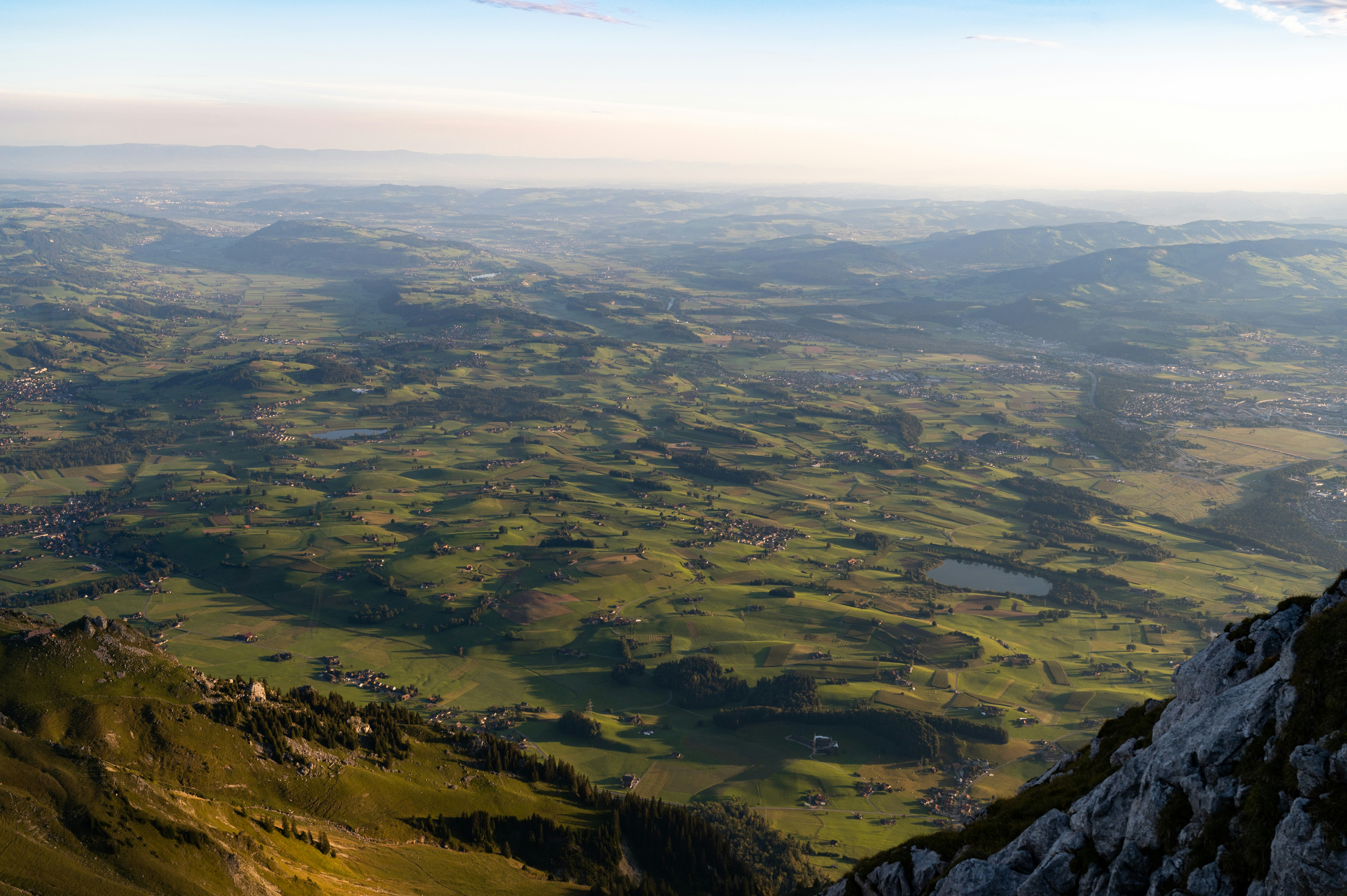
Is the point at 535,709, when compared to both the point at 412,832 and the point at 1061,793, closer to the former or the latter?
the point at 412,832

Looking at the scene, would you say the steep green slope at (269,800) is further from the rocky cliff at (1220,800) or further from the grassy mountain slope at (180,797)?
the rocky cliff at (1220,800)

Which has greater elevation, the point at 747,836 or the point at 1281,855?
the point at 1281,855

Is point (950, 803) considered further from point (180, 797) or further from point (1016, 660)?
point (180, 797)

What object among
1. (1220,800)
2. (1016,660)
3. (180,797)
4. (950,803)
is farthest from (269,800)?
(1016,660)

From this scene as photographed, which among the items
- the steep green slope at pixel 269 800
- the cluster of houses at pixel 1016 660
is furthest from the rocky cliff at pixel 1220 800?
the cluster of houses at pixel 1016 660

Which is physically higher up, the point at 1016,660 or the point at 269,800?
the point at 269,800

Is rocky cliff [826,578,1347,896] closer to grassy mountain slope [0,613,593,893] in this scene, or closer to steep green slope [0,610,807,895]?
grassy mountain slope [0,613,593,893]

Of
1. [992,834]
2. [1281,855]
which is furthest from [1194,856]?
[992,834]

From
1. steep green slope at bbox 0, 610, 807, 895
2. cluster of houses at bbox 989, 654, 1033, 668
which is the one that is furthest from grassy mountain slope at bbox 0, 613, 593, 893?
cluster of houses at bbox 989, 654, 1033, 668
